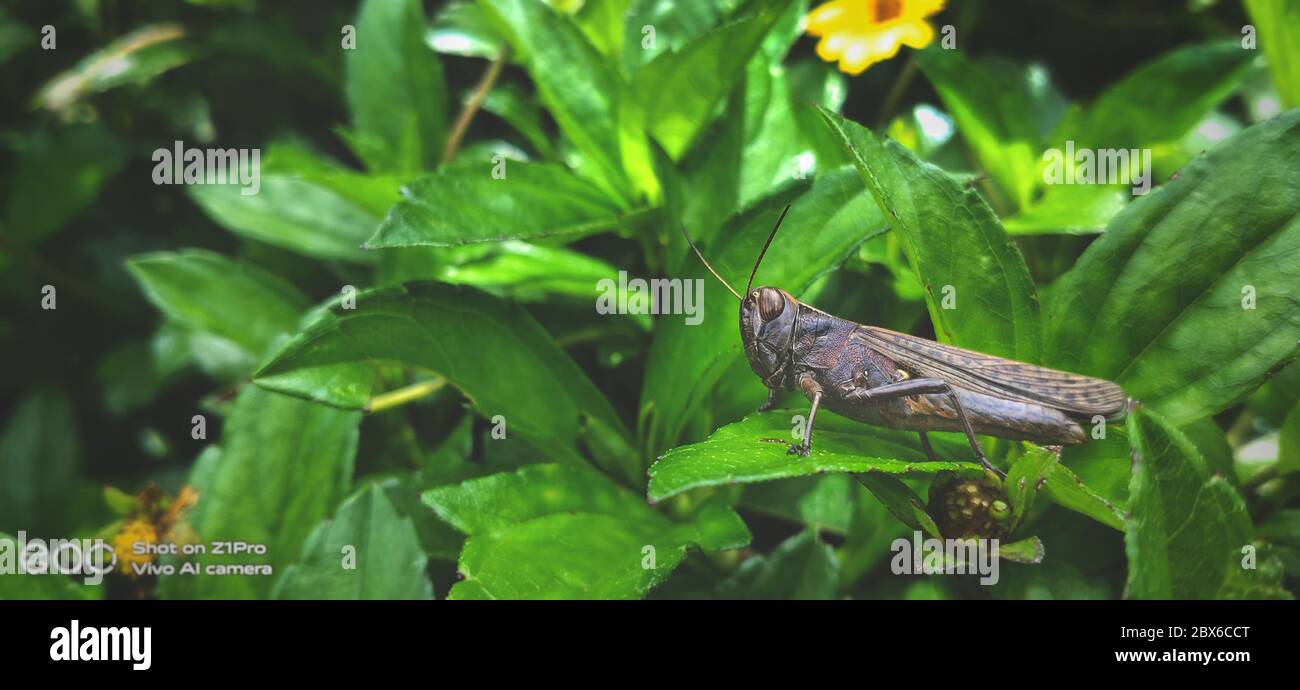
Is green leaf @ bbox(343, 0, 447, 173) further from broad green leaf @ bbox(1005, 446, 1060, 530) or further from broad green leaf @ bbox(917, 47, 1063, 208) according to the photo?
broad green leaf @ bbox(1005, 446, 1060, 530)

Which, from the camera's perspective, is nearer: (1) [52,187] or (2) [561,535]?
(2) [561,535]

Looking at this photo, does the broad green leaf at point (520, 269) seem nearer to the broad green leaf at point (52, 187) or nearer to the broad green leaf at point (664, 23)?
the broad green leaf at point (664, 23)

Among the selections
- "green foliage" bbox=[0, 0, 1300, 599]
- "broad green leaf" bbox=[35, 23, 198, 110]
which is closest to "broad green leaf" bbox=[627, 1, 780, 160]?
"green foliage" bbox=[0, 0, 1300, 599]

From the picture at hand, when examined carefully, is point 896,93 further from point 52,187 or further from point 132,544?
point 52,187

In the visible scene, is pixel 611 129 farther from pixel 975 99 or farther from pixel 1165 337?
pixel 1165 337

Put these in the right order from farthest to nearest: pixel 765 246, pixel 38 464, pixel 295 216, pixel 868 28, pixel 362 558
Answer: pixel 38 464
pixel 295 216
pixel 868 28
pixel 362 558
pixel 765 246

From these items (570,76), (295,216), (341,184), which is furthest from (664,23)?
(295,216)
